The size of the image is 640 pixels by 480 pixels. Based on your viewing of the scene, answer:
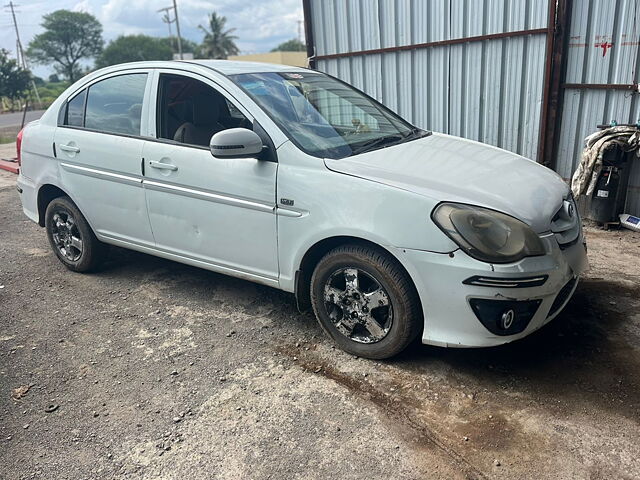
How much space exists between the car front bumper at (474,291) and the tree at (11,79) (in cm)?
4380

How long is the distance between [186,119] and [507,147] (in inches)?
164

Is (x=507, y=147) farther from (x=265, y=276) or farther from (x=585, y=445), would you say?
(x=585, y=445)

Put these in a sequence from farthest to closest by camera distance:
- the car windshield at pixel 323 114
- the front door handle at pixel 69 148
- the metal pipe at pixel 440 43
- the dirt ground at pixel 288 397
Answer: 1. the metal pipe at pixel 440 43
2. the front door handle at pixel 69 148
3. the car windshield at pixel 323 114
4. the dirt ground at pixel 288 397

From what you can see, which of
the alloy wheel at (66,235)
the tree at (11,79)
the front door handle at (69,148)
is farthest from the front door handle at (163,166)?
the tree at (11,79)

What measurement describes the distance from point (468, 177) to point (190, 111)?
7.02 ft

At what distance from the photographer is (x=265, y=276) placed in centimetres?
364

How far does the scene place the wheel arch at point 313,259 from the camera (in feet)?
10.1

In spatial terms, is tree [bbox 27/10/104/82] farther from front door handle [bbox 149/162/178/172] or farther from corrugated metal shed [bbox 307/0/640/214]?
front door handle [bbox 149/162/178/172]

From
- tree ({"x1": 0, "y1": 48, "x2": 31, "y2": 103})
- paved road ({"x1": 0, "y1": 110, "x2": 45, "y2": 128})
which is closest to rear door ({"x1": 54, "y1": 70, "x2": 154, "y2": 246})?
paved road ({"x1": 0, "y1": 110, "x2": 45, "y2": 128})

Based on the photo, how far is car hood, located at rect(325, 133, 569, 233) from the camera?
2.93 metres

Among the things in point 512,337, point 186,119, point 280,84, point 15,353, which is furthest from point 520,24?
point 15,353

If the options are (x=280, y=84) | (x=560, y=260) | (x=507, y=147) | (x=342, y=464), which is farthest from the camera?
(x=507, y=147)

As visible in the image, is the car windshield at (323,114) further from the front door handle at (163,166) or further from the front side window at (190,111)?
the front door handle at (163,166)

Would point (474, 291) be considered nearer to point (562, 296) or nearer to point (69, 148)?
point (562, 296)
